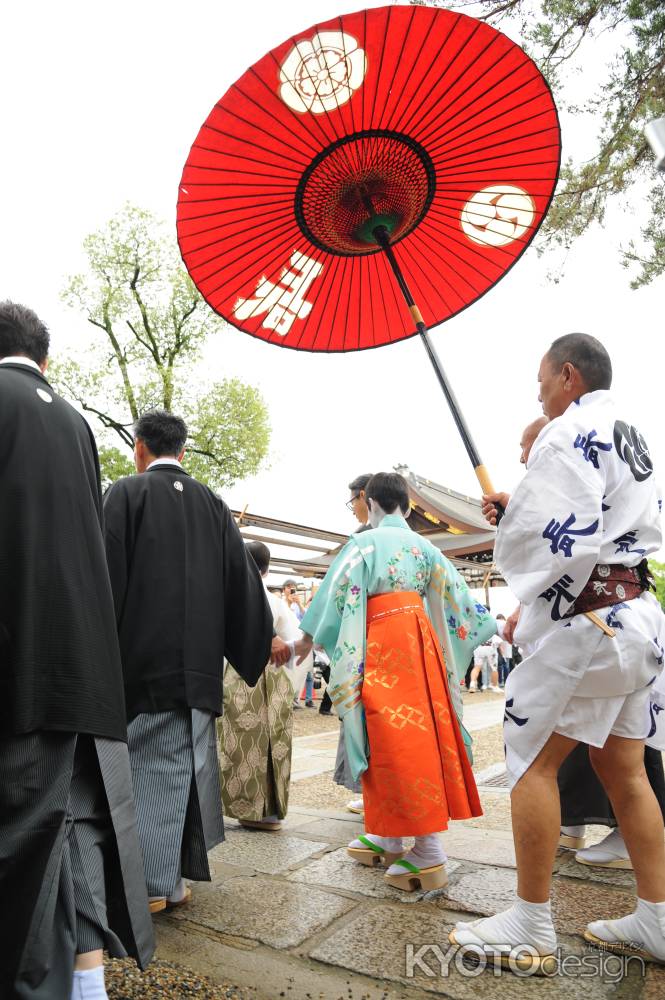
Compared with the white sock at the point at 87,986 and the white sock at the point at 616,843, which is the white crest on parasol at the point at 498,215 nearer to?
the white sock at the point at 616,843

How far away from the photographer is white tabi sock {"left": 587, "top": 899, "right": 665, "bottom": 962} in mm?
1958

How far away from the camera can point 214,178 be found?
95.5 inches

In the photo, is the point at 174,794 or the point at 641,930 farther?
the point at 174,794

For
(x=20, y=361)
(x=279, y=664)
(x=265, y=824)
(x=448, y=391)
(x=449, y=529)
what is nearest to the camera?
(x=20, y=361)

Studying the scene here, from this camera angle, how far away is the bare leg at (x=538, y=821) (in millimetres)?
1971

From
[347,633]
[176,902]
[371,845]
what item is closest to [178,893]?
[176,902]

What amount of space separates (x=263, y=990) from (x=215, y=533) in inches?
62.8

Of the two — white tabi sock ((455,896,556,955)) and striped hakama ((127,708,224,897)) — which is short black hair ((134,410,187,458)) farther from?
white tabi sock ((455,896,556,955))

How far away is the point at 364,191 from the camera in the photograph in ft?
8.39

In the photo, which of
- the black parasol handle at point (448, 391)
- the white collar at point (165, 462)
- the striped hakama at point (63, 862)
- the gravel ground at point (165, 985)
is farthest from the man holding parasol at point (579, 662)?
the white collar at point (165, 462)

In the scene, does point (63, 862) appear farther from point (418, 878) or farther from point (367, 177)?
point (367, 177)

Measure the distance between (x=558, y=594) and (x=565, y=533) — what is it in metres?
0.18

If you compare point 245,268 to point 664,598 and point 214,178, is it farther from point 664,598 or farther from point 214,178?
point 664,598

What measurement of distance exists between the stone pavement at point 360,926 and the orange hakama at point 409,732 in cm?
27
